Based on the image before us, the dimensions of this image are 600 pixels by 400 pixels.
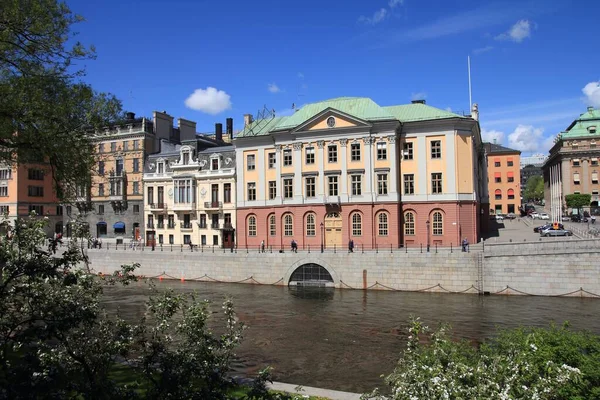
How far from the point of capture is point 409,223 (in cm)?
5166

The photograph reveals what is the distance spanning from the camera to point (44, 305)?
945 cm

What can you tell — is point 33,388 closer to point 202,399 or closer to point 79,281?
point 202,399

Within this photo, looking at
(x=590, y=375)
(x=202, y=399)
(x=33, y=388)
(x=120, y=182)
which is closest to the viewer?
(x=33, y=388)

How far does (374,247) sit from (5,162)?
38.1m

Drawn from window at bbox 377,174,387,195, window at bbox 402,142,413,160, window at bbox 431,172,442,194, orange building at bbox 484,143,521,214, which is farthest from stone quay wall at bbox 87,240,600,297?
orange building at bbox 484,143,521,214

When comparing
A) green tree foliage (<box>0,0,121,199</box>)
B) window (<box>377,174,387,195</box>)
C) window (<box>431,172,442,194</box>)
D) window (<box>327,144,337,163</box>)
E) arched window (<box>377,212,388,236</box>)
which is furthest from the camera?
window (<box>327,144,337,163</box>)

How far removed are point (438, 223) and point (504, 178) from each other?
70.6 m

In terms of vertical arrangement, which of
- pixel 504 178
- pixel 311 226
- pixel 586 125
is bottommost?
pixel 311 226

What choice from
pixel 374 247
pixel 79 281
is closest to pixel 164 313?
pixel 79 281

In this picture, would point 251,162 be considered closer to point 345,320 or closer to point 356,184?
point 356,184

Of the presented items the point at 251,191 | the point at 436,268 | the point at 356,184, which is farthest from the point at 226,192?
the point at 436,268

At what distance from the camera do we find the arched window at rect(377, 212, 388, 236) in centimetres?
5138

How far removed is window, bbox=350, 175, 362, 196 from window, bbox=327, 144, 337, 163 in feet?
9.38

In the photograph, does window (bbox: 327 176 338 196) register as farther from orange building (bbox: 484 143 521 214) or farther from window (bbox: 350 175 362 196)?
orange building (bbox: 484 143 521 214)
